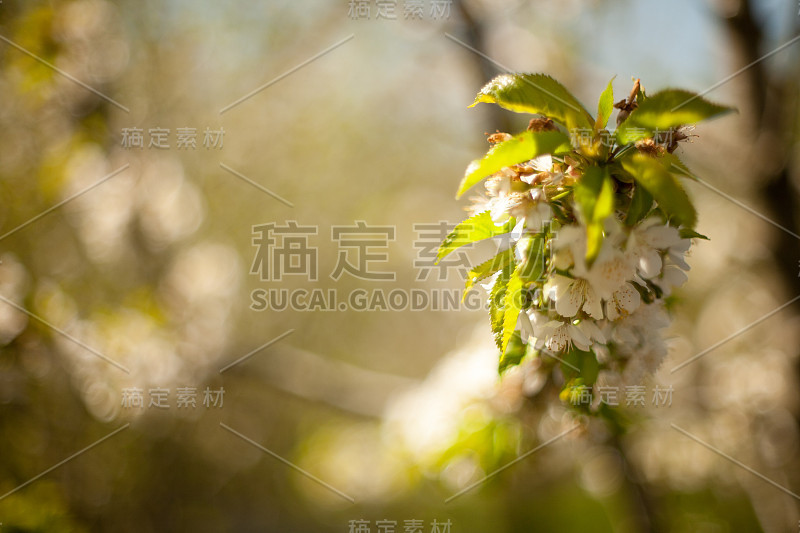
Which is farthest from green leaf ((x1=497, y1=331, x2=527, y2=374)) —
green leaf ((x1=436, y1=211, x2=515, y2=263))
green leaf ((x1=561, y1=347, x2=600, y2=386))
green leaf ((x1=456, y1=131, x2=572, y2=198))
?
green leaf ((x1=456, y1=131, x2=572, y2=198))

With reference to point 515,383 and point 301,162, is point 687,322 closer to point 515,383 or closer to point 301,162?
point 515,383

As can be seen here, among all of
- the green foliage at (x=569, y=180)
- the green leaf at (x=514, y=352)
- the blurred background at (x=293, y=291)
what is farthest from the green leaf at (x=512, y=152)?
the blurred background at (x=293, y=291)

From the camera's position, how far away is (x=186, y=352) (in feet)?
6.48

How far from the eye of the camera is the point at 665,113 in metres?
0.61

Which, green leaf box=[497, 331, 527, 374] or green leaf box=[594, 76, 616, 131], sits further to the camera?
green leaf box=[497, 331, 527, 374]

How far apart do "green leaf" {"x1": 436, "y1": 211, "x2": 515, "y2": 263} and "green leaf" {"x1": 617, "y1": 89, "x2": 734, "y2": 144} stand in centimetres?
20

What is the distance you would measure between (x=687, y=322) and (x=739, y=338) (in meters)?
0.36

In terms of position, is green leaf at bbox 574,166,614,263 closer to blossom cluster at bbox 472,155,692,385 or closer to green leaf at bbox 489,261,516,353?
blossom cluster at bbox 472,155,692,385

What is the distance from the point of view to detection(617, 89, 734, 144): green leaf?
593mm

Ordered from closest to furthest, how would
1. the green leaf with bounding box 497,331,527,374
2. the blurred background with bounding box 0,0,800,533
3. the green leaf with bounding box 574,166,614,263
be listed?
1. the green leaf with bounding box 574,166,614,263
2. the green leaf with bounding box 497,331,527,374
3. the blurred background with bounding box 0,0,800,533

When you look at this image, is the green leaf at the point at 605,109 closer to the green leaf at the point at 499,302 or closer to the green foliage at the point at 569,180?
the green foliage at the point at 569,180

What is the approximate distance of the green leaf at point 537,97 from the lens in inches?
26.7

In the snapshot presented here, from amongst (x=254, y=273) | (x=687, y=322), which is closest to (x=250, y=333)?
(x=254, y=273)

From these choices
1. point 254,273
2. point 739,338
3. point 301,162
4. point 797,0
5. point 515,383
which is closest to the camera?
point 515,383
